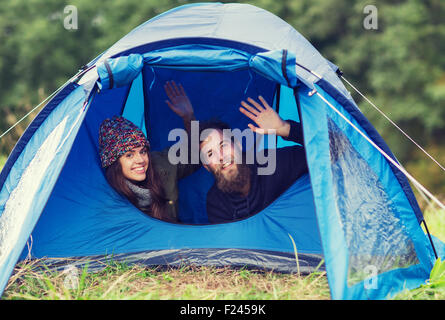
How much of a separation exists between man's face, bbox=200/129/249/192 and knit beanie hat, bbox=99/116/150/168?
372 millimetres

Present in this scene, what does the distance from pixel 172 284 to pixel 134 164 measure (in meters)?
0.76

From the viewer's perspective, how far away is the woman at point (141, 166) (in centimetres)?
288

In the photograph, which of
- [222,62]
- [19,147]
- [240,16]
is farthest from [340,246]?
[19,147]

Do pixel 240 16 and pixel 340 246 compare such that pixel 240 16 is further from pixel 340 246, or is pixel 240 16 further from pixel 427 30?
pixel 427 30

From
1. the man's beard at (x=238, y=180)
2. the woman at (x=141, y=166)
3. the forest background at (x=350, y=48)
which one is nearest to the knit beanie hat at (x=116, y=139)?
the woman at (x=141, y=166)

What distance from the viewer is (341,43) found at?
10539mm

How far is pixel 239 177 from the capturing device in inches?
116

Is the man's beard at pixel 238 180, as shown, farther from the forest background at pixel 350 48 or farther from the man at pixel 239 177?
the forest background at pixel 350 48

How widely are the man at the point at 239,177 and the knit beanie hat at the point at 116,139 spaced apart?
39cm

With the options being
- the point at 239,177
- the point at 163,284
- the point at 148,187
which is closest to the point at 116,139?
the point at 148,187

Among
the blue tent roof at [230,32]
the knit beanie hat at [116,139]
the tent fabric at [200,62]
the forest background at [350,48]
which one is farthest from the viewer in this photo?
the forest background at [350,48]

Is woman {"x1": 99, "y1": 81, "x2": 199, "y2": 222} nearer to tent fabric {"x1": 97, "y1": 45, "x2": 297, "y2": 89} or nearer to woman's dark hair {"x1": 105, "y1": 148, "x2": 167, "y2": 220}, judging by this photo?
woman's dark hair {"x1": 105, "y1": 148, "x2": 167, "y2": 220}

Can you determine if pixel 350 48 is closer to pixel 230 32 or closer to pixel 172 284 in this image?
pixel 230 32

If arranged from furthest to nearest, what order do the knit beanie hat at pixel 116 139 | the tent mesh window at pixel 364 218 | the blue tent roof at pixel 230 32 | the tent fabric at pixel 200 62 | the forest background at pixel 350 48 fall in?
the forest background at pixel 350 48 < the knit beanie hat at pixel 116 139 < the blue tent roof at pixel 230 32 < the tent fabric at pixel 200 62 < the tent mesh window at pixel 364 218
